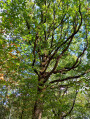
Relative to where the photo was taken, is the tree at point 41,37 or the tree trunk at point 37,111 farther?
the tree trunk at point 37,111

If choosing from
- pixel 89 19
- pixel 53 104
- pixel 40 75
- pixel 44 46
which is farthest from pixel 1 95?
pixel 89 19

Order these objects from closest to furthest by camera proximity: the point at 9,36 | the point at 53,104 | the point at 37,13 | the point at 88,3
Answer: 1. the point at 9,36
2. the point at 88,3
3. the point at 53,104
4. the point at 37,13

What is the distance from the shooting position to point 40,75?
710 cm

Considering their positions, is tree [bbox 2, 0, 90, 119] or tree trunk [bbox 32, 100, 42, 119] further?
tree trunk [bbox 32, 100, 42, 119]

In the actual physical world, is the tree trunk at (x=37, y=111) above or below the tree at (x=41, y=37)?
below

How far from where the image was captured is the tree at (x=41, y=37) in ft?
15.9

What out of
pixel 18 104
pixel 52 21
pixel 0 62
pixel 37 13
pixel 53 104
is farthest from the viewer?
pixel 18 104

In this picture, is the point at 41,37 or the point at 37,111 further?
the point at 41,37

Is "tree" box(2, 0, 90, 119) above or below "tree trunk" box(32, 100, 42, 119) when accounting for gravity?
above

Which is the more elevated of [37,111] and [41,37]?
[41,37]

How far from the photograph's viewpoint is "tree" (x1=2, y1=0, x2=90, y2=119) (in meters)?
4.84

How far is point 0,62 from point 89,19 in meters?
5.82

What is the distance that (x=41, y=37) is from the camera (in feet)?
24.3

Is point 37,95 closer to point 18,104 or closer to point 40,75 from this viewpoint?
point 40,75
